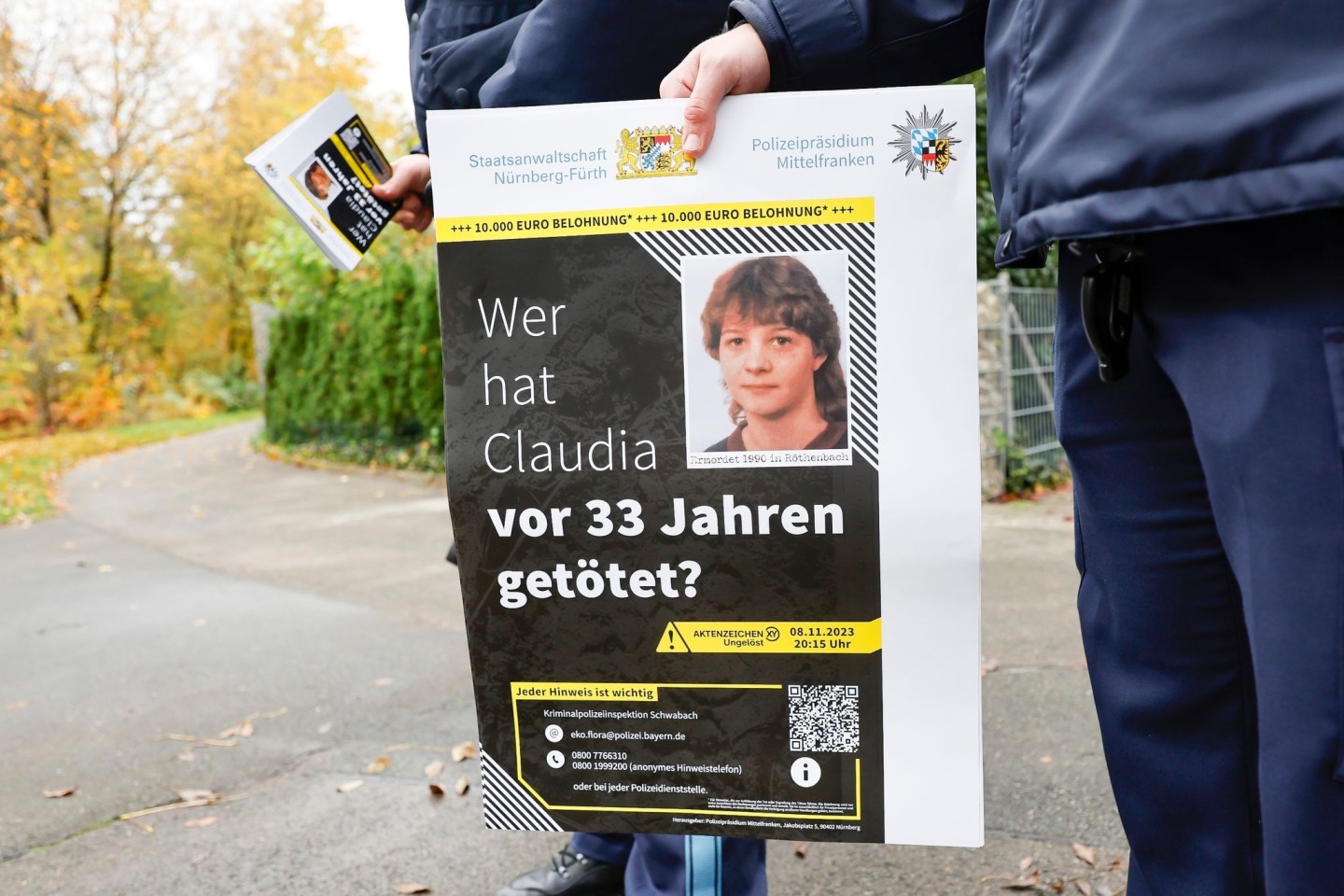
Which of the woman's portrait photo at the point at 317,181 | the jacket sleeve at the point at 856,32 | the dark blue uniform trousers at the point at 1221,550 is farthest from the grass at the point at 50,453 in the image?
the dark blue uniform trousers at the point at 1221,550

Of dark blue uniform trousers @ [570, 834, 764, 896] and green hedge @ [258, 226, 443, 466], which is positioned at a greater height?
green hedge @ [258, 226, 443, 466]

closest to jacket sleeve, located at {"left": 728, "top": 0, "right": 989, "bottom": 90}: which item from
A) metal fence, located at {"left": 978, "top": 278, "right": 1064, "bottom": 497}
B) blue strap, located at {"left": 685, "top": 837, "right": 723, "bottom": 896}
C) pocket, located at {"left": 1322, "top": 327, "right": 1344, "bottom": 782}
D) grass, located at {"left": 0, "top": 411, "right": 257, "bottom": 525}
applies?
pocket, located at {"left": 1322, "top": 327, "right": 1344, "bottom": 782}

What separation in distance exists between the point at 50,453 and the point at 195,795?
14616 millimetres

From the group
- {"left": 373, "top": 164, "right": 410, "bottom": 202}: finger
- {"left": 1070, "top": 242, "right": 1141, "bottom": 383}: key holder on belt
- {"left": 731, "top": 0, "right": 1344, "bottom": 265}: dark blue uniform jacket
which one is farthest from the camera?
{"left": 373, "top": 164, "right": 410, "bottom": 202}: finger

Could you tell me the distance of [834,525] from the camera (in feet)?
4.08

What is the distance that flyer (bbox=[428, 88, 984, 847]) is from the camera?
1202 millimetres

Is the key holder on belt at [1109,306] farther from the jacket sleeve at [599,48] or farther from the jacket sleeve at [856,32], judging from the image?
the jacket sleeve at [599,48]

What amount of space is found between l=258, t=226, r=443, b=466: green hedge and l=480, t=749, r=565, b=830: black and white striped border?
8155 millimetres

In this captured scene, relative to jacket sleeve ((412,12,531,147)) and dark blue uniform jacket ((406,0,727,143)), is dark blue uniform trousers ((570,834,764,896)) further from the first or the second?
jacket sleeve ((412,12,531,147))

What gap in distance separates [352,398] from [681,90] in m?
10.2

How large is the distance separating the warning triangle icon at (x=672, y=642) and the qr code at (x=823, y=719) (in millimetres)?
140

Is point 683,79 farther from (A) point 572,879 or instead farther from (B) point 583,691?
(A) point 572,879

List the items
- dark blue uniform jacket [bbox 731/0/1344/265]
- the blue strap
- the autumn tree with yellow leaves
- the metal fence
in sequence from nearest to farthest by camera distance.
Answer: dark blue uniform jacket [bbox 731/0/1344/265] < the blue strap < the metal fence < the autumn tree with yellow leaves

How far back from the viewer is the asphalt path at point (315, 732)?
7.79ft
